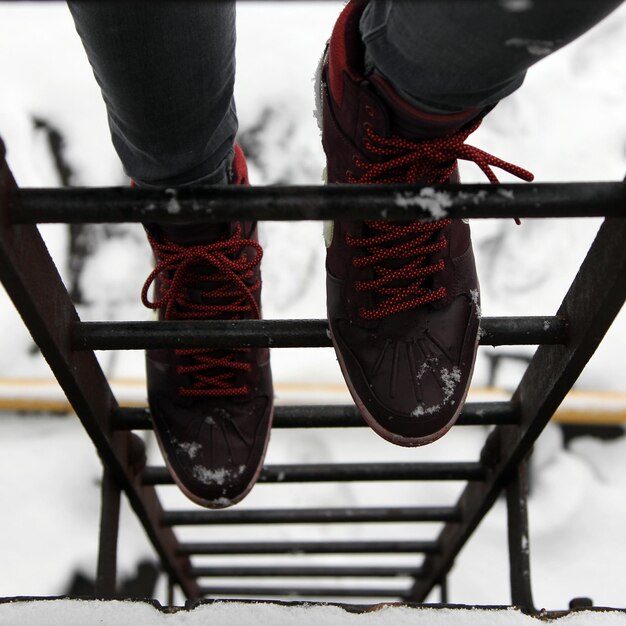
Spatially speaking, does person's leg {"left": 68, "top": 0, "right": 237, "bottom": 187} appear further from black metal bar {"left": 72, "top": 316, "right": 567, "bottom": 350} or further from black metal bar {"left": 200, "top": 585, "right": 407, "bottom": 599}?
black metal bar {"left": 200, "top": 585, "right": 407, "bottom": 599}

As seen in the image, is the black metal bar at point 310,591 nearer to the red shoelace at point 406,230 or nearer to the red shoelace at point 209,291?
the red shoelace at point 209,291

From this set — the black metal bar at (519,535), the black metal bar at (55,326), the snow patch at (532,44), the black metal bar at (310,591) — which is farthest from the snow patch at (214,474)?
the black metal bar at (310,591)

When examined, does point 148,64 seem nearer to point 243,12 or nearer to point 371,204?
point 371,204

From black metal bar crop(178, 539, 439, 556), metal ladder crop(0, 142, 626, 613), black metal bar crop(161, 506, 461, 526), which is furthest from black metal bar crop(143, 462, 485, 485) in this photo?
black metal bar crop(178, 539, 439, 556)

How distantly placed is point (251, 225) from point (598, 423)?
952mm

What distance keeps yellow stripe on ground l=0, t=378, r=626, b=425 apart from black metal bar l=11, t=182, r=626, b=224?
931 mm

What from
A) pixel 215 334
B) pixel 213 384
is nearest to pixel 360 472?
pixel 213 384

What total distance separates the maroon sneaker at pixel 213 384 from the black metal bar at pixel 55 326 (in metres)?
0.07

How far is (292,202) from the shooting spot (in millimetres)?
A: 522

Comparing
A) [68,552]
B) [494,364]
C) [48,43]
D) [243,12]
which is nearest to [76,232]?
[48,43]

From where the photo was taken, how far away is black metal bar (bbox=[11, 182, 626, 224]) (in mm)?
523

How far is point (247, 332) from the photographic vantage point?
0.69m

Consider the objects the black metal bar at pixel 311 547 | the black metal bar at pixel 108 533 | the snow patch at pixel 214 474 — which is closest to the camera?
the snow patch at pixel 214 474

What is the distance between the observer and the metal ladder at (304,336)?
1.73 feet
